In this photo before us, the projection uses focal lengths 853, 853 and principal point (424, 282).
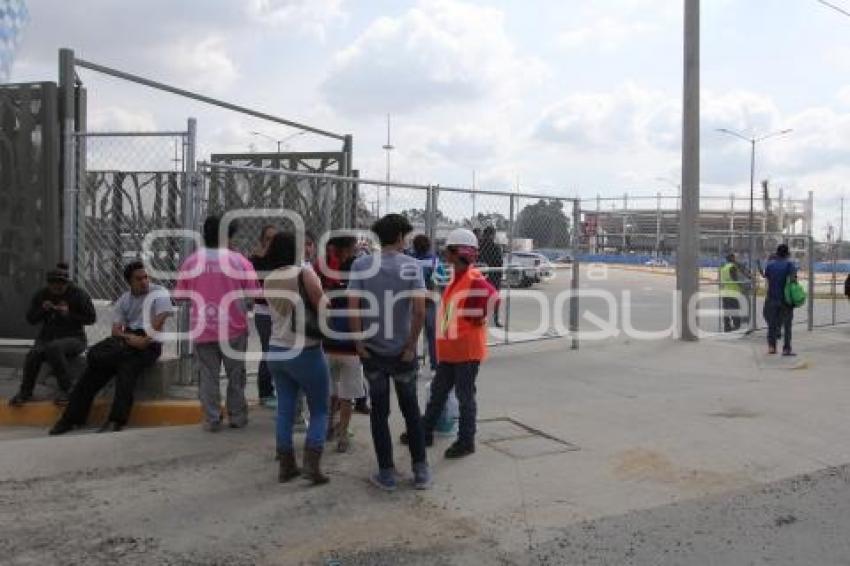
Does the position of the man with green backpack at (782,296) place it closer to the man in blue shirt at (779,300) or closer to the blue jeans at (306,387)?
the man in blue shirt at (779,300)

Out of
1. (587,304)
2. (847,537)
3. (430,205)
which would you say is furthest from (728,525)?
(587,304)

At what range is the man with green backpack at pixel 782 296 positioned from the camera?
1251 centimetres

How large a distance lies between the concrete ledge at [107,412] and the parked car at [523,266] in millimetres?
4914

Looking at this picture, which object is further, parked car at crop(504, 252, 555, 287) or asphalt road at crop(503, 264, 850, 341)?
asphalt road at crop(503, 264, 850, 341)

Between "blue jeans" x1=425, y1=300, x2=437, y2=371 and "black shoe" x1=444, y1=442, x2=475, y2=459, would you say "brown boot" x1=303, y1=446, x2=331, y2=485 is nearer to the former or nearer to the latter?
"black shoe" x1=444, y1=442, x2=475, y2=459

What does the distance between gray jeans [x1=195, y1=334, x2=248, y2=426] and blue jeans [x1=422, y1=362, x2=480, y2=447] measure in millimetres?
1543

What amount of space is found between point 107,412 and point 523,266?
19.6ft

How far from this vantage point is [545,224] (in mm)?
12281

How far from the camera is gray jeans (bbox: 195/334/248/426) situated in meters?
6.88

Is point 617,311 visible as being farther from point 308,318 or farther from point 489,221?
point 308,318

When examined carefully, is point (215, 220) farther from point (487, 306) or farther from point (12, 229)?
point (12, 229)

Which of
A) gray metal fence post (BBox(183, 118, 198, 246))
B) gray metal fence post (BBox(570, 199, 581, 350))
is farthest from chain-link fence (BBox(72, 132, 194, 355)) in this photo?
gray metal fence post (BBox(570, 199, 581, 350))

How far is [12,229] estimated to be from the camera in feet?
27.8

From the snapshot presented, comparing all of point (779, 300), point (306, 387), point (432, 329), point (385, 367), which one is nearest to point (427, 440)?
point (385, 367)
